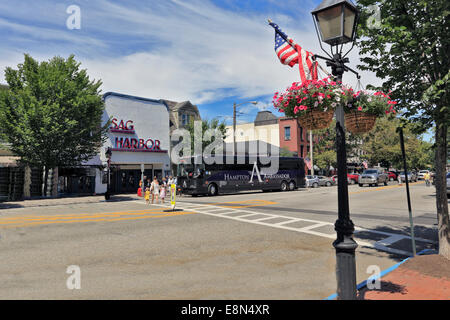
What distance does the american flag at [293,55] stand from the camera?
5.25 meters

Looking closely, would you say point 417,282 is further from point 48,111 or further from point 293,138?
point 293,138

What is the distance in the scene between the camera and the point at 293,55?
18.7 ft

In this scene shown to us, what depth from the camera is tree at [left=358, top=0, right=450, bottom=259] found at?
18.6 feet

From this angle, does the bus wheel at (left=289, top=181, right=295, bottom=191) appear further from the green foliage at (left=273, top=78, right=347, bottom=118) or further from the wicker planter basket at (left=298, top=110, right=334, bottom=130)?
the green foliage at (left=273, top=78, right=347, bottom=118)

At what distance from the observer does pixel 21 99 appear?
66.9 ft

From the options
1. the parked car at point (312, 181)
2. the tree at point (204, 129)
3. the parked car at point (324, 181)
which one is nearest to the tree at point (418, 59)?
the tree at point (204, 129)

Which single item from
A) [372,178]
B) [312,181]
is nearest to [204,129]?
[312,181]

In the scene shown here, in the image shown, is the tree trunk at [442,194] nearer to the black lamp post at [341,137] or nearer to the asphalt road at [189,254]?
the asphalt road at [189,254]

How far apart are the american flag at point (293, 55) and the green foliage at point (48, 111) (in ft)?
61.7

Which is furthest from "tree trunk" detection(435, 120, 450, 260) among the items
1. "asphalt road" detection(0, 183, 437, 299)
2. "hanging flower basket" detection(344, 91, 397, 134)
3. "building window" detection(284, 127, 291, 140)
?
"building window" detection(284, 127, 291, 140)

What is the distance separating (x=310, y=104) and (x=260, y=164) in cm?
2607

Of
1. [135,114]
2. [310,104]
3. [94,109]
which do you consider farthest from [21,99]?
[310,104]

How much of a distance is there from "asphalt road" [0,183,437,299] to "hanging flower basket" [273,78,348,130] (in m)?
2.75
